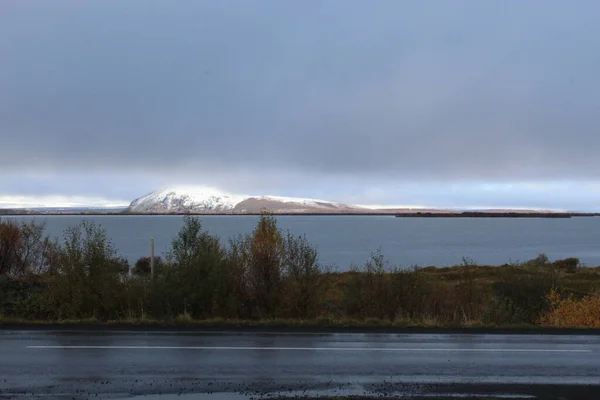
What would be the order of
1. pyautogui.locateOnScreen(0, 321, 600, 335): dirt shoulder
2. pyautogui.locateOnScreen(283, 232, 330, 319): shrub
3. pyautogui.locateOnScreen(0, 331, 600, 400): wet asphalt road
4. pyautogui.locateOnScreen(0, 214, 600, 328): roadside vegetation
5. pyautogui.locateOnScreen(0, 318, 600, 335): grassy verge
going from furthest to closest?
pyautogui.locateOnScreen(283, 232, 330, 319): shrub
pyautogui.locateOnScreen(0, 214, 600, 328): roadside vegetation
pyautogui.locateOnScreen(0, 318, 600, 335): grassy verge
pyautogui.locateOnScreen(0, 321, 600, 335): dirt shoulder
pyautogui.locateOnScreen(0, 331, 600, 400): wet asphalt road

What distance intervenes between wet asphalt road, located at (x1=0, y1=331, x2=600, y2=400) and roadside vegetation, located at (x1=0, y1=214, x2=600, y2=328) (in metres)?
2.60

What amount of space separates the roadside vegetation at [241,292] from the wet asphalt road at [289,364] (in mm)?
2595

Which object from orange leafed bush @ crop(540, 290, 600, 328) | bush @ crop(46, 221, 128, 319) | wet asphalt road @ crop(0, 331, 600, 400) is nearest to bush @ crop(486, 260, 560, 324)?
orange leafed bush @ crop(540, 290, 600, 328)

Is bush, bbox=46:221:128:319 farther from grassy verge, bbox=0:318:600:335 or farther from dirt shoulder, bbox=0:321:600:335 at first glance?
dirt shoulder, bbox=0:321:600:335

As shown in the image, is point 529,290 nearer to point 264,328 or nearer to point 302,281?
point 302,281

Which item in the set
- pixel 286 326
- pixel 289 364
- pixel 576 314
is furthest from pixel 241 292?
pixel 576 314

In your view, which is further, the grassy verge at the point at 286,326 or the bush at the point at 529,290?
the bush at the point at 529,290

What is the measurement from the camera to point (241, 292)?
20.0 metres

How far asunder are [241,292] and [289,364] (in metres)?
9.81

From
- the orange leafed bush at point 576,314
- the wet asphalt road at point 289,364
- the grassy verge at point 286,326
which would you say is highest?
the wet asphalt road at point 289,364

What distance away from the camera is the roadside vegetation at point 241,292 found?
17922mm

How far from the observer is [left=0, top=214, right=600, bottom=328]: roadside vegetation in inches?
706

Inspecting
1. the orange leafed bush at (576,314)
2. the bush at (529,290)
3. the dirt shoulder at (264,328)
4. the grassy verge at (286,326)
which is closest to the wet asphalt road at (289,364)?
the dirt shoulder at (264,328)

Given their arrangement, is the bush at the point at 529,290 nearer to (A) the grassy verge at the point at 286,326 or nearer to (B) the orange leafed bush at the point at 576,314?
(B) the orange leafed bush at the point at 576,314
